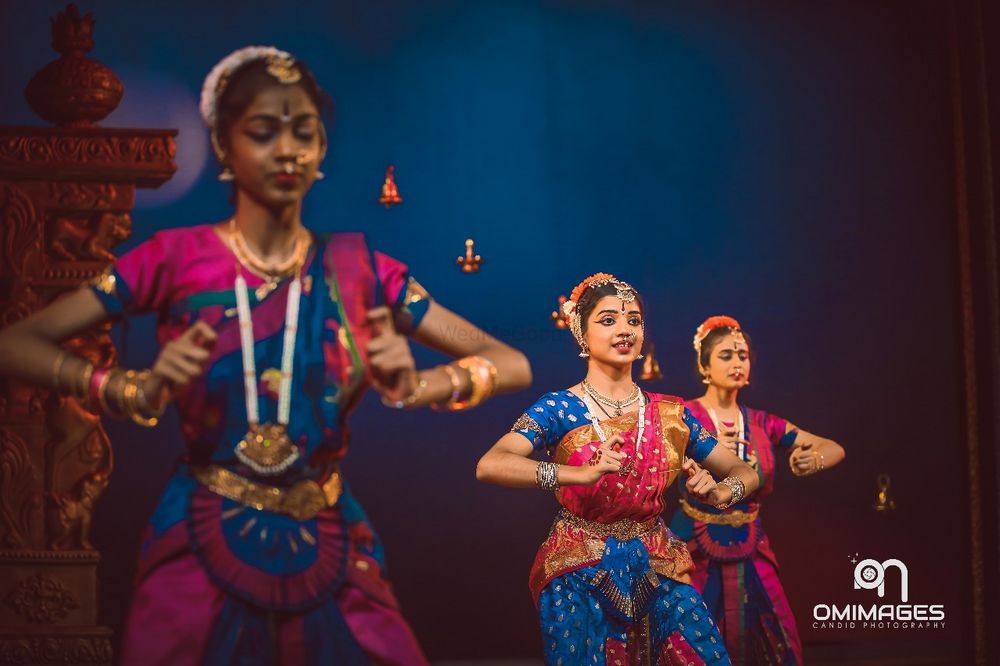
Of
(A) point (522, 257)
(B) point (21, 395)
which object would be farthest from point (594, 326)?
(B) point (21, 395)

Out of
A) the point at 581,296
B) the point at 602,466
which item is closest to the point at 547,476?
the point at 602,466

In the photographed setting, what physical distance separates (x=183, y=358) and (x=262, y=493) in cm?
35

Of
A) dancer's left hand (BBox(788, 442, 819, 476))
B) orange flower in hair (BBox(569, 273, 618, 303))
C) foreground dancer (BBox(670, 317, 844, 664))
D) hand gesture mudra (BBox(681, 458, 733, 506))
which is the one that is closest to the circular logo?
foreground dancer (BBox(670, 317, 844, 664))

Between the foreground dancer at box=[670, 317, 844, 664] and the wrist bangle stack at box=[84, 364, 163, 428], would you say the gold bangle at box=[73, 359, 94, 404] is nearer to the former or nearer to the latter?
the wrist bangle stack at box=[84, 364, 163, 428]

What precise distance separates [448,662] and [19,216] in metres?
2.25

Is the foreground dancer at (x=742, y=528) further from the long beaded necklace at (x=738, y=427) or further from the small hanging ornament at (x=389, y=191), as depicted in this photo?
the small hanging ornament at (x=389, y=191)

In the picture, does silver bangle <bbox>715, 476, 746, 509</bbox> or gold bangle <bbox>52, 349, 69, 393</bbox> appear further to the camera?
silver bangle <bbox>715, 476, 746, 509</bbox>

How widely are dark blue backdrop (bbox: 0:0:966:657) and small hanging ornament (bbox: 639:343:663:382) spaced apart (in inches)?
2.9

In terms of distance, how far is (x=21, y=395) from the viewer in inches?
Answer: 160

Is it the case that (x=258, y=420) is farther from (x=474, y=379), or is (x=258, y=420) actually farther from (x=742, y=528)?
(x=742, y=528)

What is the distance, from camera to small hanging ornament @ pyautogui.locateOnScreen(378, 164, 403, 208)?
521cm

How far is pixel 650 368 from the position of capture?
5.61m

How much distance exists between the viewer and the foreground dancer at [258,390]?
309 centimetres

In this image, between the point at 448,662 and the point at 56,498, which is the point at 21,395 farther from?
the point at 448,662
